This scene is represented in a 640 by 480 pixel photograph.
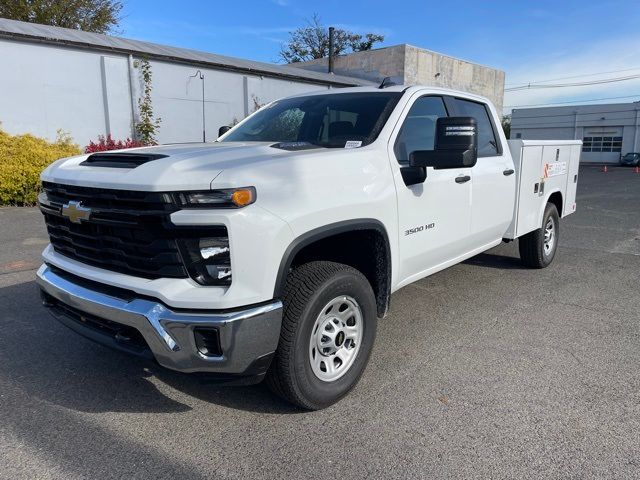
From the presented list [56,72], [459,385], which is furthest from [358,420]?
[56,72]

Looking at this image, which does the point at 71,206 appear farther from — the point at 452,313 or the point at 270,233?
the point at 452,313

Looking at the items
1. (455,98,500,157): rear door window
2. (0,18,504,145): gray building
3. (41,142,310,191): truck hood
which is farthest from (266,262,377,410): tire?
(0,18,504,145): gray building

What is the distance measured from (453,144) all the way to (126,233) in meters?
2.06

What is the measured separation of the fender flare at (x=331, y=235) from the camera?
8.58ft

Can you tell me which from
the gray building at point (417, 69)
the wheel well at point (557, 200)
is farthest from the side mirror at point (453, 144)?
the gray building at point (417, 69)

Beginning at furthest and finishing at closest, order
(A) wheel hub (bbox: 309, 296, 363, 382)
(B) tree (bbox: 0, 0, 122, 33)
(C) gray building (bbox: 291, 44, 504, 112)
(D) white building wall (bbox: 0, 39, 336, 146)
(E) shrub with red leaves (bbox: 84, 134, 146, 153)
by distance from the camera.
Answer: (C) gray building (bbox: 291, 44, 504, 112) < (B) tree (bbox: 0, 0, 122, 33) < (D) white building wall (bbox: 0, 39, 336, 146) < (E) shrub with red leaves (bbox: 84, 134, 146, 153) < (A) wheel hub (bbox: 309, 296, 363, 382)

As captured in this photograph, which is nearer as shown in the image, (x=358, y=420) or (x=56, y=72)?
(x=358, y=420)

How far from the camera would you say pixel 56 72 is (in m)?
12.8

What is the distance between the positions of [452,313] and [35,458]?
348cm

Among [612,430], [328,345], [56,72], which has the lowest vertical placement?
[612,430]

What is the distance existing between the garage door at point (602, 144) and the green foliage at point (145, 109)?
43642mm

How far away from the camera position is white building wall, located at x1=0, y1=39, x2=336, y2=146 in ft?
40.3

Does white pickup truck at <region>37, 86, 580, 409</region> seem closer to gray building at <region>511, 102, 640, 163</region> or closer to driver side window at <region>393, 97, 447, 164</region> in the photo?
driver side window at <region>393, 97, 447, 164</region>

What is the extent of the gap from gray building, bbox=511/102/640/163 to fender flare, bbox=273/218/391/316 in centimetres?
4815
